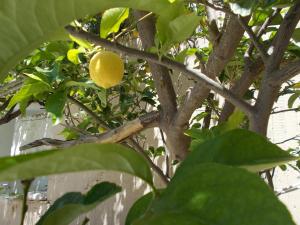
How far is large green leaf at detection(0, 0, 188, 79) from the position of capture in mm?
408

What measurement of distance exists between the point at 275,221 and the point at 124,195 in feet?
Result: 10.4

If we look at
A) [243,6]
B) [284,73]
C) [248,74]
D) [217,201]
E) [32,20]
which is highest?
[248,74]

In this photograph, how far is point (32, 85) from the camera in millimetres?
1173

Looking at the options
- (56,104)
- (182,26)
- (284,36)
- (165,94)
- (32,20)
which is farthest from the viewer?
(165,94)

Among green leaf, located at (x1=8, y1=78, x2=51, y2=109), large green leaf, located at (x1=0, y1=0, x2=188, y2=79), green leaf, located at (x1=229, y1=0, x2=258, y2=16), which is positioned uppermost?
green leaf, located at (x1=8, y1=78, x2=51, y2=109)

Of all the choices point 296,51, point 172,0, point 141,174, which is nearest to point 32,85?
point 172,0

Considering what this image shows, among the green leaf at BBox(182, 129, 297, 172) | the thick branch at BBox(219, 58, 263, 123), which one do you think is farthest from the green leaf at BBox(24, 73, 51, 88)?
the green leaf at BBox(182, 129, 297, 172)

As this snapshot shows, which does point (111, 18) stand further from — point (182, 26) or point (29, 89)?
point (29, 89)

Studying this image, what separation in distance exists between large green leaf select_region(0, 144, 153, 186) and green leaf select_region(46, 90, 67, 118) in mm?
766

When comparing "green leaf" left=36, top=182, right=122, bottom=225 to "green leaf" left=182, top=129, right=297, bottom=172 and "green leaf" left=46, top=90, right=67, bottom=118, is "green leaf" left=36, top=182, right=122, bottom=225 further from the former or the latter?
"green leaf" left=46, top=90, right=67, bottom=118

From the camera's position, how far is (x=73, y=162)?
0.30 metres

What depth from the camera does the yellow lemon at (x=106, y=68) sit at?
47.1 inches

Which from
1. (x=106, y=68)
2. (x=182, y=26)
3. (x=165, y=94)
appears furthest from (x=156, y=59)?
(x=165, y=94)

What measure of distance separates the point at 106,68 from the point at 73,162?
91 cm
